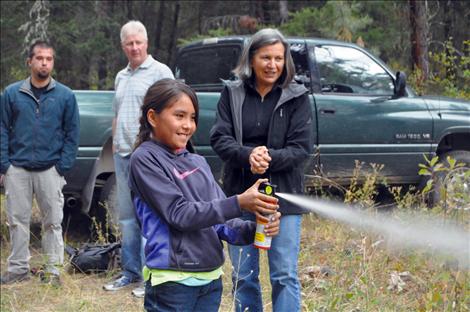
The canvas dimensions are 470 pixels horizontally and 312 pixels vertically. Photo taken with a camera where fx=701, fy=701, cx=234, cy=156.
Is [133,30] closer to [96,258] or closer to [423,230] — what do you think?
[96,258]

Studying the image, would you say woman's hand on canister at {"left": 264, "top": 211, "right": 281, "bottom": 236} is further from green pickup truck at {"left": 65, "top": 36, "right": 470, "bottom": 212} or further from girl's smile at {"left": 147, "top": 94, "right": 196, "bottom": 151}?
green pickup truck at {"left": 65, "top": 36, "right": 470, "bottom": 212}

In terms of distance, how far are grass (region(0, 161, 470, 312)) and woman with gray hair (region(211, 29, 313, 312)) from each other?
1.12 feet

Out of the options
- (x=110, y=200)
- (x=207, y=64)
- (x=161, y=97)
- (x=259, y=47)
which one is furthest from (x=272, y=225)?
(x=207, y=64)

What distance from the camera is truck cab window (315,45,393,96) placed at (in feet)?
23.4

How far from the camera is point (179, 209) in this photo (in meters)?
2.73

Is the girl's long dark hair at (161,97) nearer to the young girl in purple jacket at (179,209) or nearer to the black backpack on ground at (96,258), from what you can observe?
the young girl in purple jacket at (179,209)

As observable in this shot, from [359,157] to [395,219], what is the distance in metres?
2.01

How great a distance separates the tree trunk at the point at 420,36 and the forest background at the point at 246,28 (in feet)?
0.05

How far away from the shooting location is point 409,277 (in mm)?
4949

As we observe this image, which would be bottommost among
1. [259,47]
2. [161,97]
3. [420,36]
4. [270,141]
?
[270,141]

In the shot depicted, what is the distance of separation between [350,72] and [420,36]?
4.88 m

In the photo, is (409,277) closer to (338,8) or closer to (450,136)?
(450,136)

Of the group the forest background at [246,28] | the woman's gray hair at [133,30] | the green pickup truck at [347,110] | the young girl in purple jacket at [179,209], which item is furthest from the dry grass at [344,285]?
the forest background at [246,28]

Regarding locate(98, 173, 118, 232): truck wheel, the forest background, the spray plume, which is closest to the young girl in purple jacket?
the spray plume
